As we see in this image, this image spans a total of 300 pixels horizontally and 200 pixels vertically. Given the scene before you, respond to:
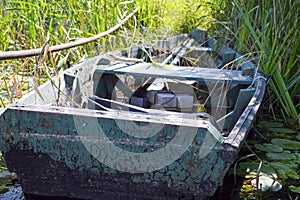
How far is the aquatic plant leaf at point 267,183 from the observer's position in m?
2.17

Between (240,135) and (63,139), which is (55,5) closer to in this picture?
(63,139)

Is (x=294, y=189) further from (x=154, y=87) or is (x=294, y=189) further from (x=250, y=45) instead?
(x=250, y=45)

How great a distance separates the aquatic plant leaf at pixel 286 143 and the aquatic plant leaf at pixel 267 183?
17.8 inches

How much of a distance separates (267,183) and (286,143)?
57cm

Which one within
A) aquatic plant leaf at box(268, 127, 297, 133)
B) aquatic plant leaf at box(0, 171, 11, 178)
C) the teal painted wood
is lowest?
aquatic plant leaf at box(0, 171, 11, 178)

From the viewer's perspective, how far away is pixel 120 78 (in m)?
2.88

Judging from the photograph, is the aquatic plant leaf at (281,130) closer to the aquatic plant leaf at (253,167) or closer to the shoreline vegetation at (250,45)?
the shoreline vegetation at (250,45)

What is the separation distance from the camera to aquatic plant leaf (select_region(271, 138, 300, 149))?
8.68 ft

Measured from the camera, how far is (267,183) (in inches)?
86.9

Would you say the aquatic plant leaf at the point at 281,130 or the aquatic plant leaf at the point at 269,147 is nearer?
the aquatic plant leaf at the point at 269,147

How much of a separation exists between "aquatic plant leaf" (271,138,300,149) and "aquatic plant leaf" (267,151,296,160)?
0.10 m

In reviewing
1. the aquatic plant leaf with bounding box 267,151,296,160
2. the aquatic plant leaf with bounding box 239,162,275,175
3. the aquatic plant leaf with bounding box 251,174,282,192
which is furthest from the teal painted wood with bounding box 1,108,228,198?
the aquatic plant leaf with bounding box 267,151,296,160

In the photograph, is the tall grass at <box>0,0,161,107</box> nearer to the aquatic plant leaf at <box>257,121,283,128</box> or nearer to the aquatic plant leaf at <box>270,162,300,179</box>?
the aquatic plant leaf at <box>257,121,283,128</box>

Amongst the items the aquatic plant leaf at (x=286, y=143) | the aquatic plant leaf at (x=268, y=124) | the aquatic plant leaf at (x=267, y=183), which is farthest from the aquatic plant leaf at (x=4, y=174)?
the aquatic plant leaf at (x=268, y=124)
